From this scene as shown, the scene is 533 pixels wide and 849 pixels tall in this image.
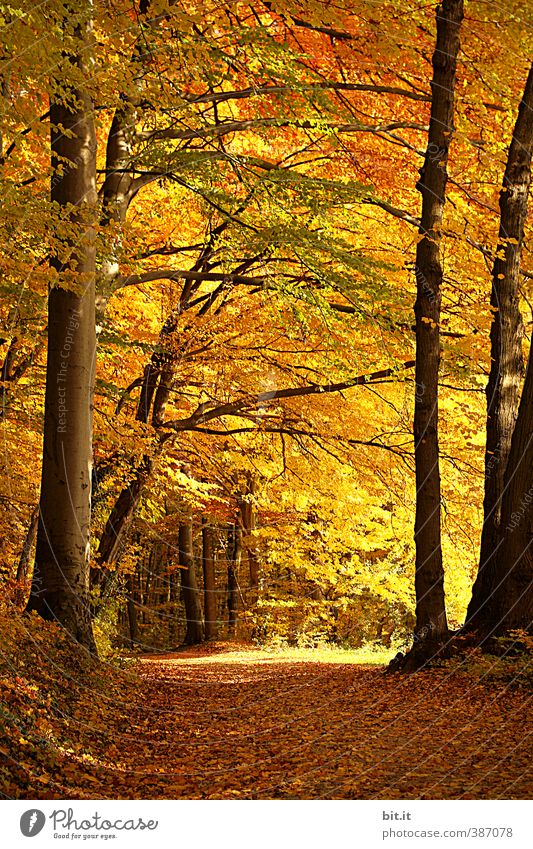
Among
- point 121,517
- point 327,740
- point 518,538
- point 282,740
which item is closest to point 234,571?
point 121,517

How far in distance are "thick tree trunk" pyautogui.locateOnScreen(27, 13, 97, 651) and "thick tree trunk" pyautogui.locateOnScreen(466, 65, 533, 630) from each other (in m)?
4.83

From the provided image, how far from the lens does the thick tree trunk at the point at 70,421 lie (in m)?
8.82

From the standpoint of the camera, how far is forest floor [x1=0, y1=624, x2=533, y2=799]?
212 inches

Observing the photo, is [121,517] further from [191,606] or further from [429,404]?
[191,606]

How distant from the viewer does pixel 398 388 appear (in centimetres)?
1466

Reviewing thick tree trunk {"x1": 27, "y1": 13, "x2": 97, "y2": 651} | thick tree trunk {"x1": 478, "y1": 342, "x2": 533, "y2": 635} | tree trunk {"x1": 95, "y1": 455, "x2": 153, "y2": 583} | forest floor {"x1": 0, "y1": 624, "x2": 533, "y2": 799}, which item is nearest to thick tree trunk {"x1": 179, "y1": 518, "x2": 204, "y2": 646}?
tree trunk {"x1": 95, "y1": 455, "x2": 153, "y2": 583}

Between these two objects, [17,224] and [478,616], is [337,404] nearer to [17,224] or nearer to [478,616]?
[478,616]

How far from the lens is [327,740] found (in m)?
7.07

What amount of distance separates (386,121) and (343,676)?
8113 mm

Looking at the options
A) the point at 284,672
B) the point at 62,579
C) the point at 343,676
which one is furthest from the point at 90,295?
the point at 284,672
